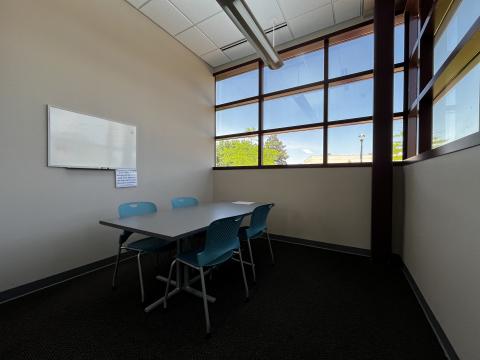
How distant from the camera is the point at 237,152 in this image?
4.05 meters

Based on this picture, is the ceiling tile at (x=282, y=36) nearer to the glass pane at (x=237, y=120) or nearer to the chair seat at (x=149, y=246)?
the glass pane at (x=237, y=120)

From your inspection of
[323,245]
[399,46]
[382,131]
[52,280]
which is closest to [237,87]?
[399,46]

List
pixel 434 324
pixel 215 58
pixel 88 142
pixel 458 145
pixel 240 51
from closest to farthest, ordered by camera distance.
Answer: pixel 458 145
pixel 434 324
pixel 88 142
pixel 240 51
pixel 215 58

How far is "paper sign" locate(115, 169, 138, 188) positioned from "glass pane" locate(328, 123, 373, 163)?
290cm

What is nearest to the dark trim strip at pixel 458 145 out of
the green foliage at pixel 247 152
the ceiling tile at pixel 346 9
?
the green foliage at pixel 247 152

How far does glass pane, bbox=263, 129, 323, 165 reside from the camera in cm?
325

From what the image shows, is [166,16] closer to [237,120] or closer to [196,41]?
[196,41]

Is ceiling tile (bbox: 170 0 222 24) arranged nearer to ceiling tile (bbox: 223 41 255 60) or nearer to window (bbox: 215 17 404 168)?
ceiling tile (bbox: 223 41 255 60)

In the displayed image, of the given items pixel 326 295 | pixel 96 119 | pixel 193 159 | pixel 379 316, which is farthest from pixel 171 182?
pixel 379 316

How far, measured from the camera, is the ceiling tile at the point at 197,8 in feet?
8.93

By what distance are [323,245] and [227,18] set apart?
12.1ft

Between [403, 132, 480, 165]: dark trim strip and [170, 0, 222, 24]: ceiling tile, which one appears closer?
[403, 132, 480, 165]: dark trim strip

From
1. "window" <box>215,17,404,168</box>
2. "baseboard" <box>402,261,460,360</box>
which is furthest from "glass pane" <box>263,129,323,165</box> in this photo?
"baseboard" <box>402,261,460,360</box>

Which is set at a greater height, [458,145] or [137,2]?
[137,2]
